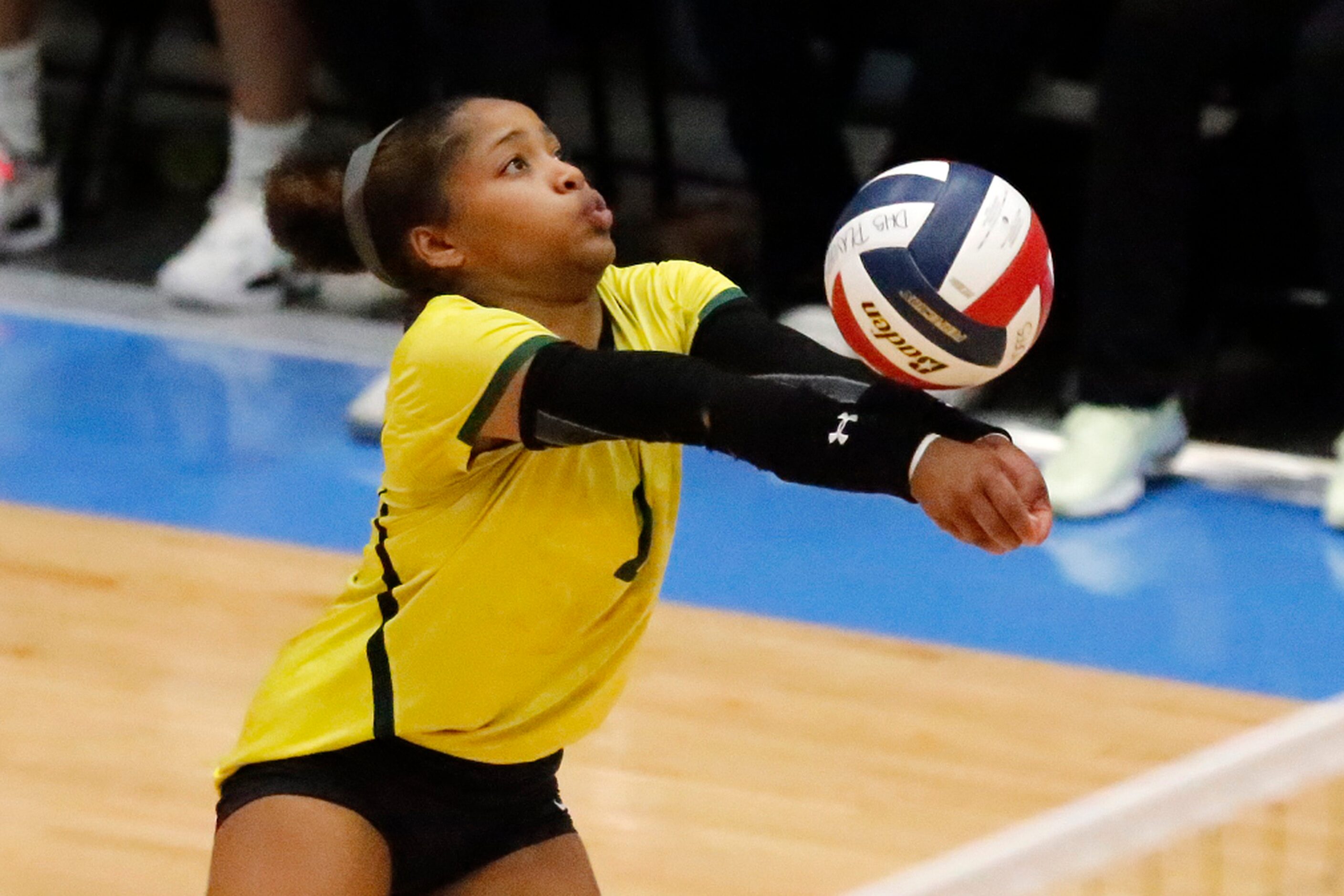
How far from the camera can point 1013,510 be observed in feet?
6.23

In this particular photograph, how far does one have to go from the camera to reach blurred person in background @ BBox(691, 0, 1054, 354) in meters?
4.87

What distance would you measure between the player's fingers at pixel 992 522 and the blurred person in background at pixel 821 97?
3020mm

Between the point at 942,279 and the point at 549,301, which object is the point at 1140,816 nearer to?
the point at 942,279

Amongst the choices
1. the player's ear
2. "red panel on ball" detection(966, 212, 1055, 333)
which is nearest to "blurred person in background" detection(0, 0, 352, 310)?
the player's ear

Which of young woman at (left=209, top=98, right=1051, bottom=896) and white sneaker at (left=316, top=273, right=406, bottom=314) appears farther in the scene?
white sneaker at (left=316, top=273, right=406, bottom=314)

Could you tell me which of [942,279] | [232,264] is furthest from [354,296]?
[942,279]

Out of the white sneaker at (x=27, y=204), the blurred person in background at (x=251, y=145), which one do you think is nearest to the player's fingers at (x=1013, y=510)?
the blurred person in background at (x=251, y=145)

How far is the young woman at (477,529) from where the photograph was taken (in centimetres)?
227

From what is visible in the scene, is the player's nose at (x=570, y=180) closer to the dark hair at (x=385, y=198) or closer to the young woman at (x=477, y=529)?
the young woman at (x=477, y=529)

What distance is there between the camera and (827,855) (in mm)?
3182

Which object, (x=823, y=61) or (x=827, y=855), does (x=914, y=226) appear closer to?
(x=827, y=855)

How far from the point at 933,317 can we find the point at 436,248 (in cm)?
59

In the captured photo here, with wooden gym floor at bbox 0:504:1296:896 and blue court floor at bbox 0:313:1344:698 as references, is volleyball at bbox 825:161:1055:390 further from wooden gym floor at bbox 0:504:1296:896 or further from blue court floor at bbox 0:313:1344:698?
blue court floor at bbox 0:313:1344:698

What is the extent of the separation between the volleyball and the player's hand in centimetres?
26
